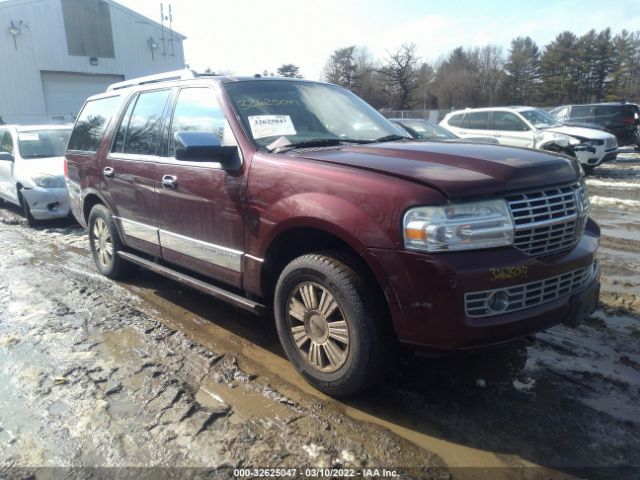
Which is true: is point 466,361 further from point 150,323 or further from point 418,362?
point 150,323

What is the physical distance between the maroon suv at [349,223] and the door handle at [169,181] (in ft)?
0.05

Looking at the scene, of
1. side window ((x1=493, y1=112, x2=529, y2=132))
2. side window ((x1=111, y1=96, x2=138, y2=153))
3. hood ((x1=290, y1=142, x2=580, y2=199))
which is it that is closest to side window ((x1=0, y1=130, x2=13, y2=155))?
side window ((x1=111, y1=96, x2=138, y2=153))

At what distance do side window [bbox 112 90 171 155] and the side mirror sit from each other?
1.14m

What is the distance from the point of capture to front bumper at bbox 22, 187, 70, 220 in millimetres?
8102

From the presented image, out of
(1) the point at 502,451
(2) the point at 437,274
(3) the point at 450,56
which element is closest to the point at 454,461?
(1) the point at 502,451

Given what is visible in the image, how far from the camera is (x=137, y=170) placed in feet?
14.2

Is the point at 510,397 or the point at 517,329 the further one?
the point at 510,397

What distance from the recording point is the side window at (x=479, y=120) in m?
13.6

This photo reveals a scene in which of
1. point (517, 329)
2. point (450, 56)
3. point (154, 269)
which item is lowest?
point (154, 269)

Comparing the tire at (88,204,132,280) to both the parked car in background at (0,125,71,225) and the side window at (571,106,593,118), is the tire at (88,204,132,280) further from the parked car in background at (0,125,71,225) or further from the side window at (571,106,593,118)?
the side window at (571,106,593,118)

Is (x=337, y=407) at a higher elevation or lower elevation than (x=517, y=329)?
lower

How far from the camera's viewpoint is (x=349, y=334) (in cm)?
276

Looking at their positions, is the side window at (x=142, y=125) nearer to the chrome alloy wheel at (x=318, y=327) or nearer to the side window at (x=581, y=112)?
the chrome alloy wheel at (x=318, y=327)

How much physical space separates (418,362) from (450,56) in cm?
7587
